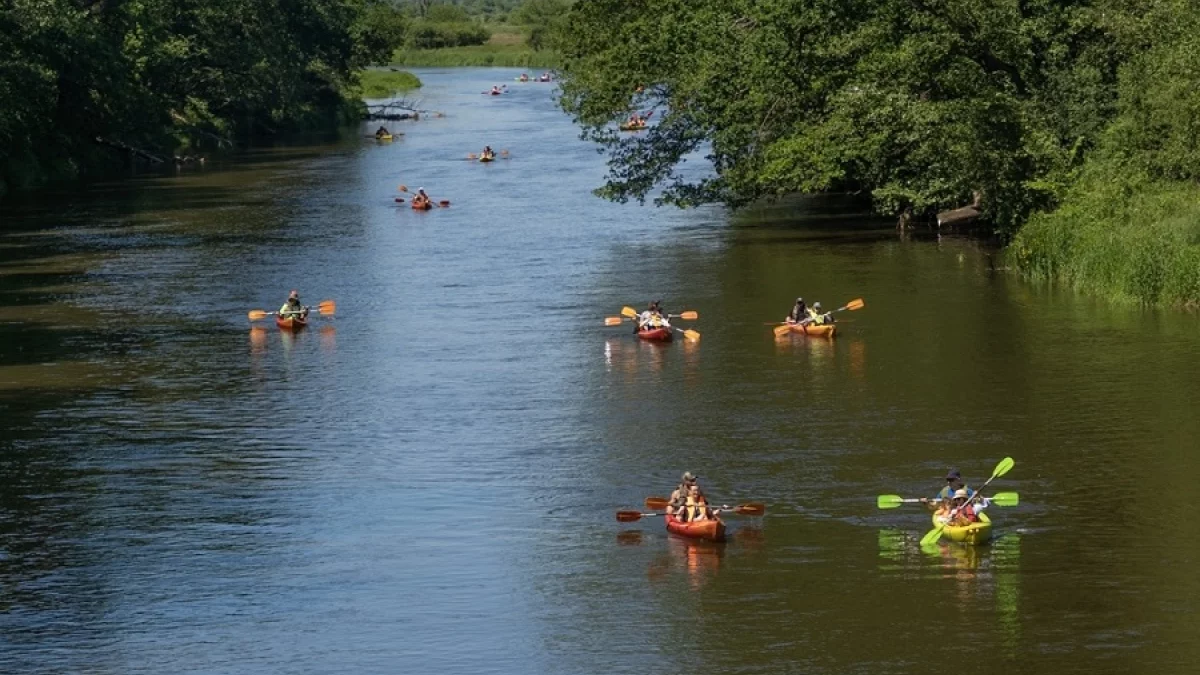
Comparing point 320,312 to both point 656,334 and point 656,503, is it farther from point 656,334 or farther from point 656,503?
point 656,503

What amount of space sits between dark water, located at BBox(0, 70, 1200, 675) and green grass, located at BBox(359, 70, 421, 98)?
95294 millimetres

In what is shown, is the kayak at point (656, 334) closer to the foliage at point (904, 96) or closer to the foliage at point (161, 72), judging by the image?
the foliage at point (904, 96)

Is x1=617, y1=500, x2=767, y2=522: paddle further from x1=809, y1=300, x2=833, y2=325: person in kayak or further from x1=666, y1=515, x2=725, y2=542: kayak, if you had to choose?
x1=809, y1=300, x2=833, y2=325: person in kayak

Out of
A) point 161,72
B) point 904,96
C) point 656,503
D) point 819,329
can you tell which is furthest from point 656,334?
point 161,72

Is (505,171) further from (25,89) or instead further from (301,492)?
(301,492)

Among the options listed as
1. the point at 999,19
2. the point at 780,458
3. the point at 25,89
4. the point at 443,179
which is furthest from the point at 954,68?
the point at 25,89

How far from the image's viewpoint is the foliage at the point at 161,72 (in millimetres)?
83000

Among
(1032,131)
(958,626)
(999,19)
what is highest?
(999,19)

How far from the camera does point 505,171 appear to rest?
86375 mm

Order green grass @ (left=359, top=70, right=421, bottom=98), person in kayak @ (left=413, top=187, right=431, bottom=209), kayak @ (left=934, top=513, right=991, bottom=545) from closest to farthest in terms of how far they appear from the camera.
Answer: kayak @ (left=934, top=513, right=991, bottom=545)
person in kayak @ (left=413, top=187, right=431, bottom=209)
green grass @ (left=359, top=70, right=421, bottom=98)

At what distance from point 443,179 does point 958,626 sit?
61644 millimetres

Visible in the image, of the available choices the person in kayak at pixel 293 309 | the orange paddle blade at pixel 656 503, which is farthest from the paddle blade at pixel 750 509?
the person in kayak at pixel 293 309

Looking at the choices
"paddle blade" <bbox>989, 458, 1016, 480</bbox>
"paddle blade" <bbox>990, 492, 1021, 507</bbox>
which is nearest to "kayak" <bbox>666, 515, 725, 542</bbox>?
"paddle blade" <bbox>990, 492, 1021, 507</bbox>

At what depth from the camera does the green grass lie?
15551cm
